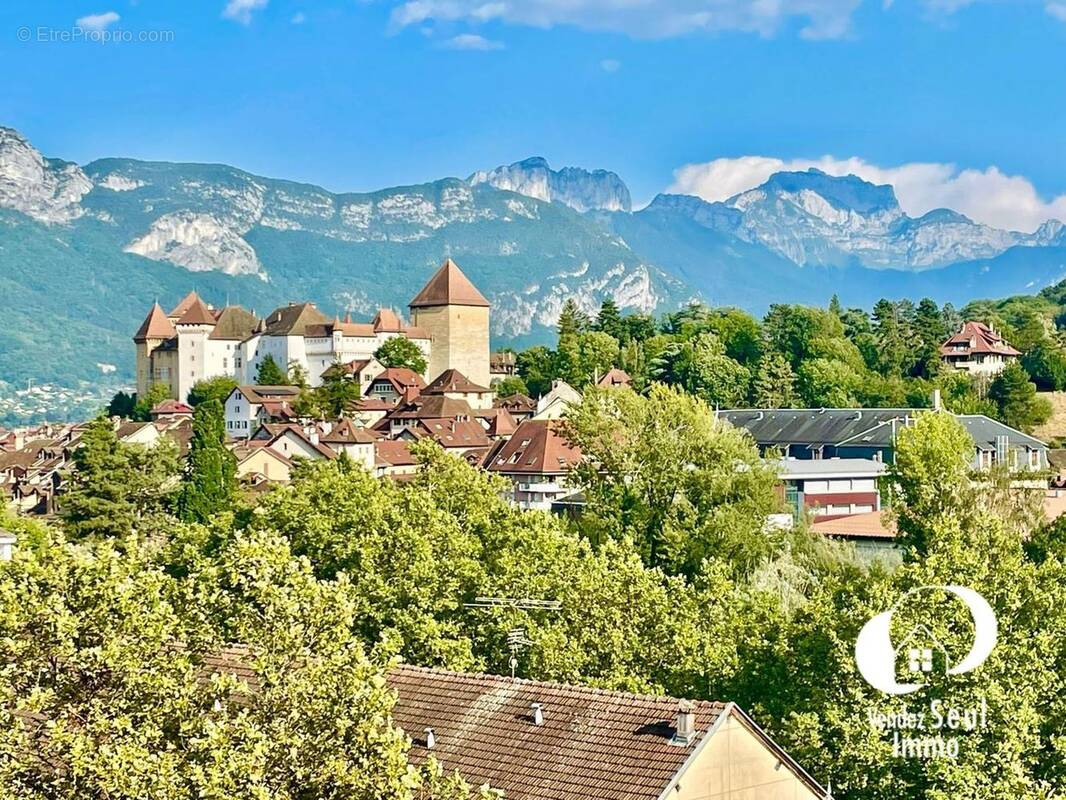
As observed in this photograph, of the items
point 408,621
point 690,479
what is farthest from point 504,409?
point 408,621

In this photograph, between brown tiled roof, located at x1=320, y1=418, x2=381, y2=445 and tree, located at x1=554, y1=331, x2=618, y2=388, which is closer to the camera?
brown tiled roof, located at x1=320, y1=418, x2=381, y2=445

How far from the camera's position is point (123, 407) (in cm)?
12050

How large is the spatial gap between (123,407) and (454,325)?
24788mm

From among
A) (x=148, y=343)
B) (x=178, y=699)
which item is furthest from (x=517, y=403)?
(x=178, y=699)

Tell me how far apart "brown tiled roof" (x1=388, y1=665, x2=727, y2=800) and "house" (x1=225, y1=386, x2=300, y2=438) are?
257ft

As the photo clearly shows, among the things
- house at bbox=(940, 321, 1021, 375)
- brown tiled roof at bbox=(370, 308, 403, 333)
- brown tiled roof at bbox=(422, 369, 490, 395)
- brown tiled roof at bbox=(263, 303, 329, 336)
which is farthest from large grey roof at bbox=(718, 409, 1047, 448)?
brown tiled roof at bbox=(263, 303, 329, 336)

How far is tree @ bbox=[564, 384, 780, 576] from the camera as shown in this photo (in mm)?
45719

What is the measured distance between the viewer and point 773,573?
41.0 meters

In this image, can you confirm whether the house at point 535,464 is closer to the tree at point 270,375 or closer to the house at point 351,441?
the house at point 351,441

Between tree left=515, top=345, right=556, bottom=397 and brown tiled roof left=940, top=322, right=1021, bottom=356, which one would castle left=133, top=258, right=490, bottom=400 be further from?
brown tiled roof left=940, top=322, right=1021, bottom=356

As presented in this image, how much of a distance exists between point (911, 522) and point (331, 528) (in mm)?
15910

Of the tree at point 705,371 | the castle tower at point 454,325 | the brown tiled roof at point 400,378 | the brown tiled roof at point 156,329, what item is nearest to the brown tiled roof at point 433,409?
the brown tiled roof at point 400,378

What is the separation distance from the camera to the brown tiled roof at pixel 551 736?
18.6m

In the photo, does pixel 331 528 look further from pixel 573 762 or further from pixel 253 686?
pixel 573 762
